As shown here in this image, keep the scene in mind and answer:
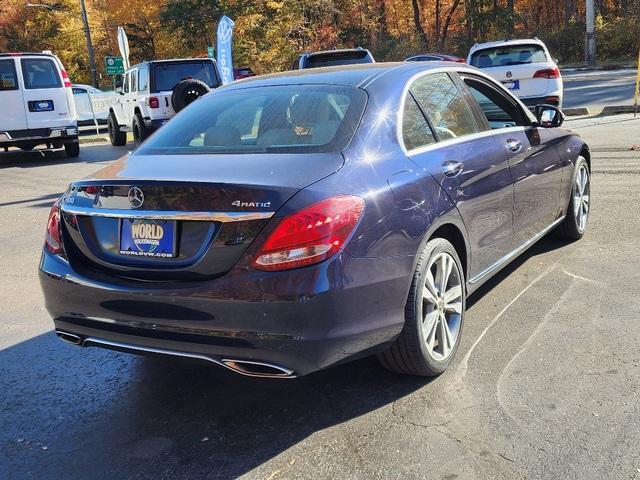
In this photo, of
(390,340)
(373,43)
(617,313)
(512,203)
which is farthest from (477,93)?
(373,43)

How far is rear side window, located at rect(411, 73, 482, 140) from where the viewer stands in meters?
3.81

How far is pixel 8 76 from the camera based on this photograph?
537 inches

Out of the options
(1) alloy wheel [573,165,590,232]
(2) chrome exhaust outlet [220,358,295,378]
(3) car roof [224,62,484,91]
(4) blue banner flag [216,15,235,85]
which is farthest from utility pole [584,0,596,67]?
(2) chrome exhaust outlet [220,358,295,378]

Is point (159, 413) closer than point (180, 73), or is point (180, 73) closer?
point (159, 413)

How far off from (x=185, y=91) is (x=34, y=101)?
367cm

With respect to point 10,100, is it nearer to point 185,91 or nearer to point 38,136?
point 38,136

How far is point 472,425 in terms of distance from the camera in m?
2.99

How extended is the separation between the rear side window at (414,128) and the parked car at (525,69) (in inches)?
375

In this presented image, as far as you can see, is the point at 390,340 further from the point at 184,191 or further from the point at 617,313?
the point at 617,313

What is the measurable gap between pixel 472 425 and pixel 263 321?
1086mm

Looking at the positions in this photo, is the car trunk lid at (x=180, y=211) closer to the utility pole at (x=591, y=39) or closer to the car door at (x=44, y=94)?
the car door at (x=44, y=94)

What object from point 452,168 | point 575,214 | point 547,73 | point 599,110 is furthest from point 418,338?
point 599,110

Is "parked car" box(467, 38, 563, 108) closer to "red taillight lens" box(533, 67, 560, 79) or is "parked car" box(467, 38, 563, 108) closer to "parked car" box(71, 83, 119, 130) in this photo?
"red taillight lens" box(533, 67, 560, 79)

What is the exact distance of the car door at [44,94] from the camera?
45.0ft
